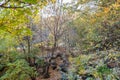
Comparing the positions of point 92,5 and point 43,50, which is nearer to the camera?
point 92,5

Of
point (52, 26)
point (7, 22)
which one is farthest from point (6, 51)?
point (7, 22)

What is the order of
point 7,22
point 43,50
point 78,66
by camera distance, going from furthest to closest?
point 43,50 < point 78,66 < point 7,22

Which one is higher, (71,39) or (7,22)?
(7,22)

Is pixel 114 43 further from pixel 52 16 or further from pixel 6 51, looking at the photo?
pixel 6 51

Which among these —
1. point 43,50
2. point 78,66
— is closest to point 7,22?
point 78,66

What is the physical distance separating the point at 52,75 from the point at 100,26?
3495 mm

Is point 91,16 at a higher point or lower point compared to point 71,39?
higher

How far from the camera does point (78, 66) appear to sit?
7.68 metres

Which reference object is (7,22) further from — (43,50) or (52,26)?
(43,50)

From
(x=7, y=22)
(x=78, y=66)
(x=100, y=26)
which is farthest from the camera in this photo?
(x=100, y=26)

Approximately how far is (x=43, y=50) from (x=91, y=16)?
145 inches

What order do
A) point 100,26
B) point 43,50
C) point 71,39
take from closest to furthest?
point 100,26 < point 43,50 < point 71,39

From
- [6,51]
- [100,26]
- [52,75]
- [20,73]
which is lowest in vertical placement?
[52,75]

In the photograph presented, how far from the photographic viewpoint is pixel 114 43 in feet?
25.9
